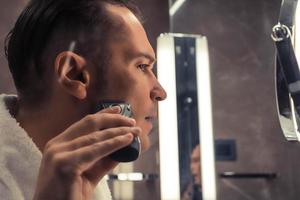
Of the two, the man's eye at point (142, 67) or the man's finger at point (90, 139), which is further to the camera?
the man's eye at point (142, 67)

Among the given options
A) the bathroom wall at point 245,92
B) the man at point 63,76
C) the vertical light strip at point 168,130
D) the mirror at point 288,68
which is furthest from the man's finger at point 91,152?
the bathroom wall at point 245,92

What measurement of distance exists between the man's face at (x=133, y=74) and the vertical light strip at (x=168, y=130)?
1.04ft

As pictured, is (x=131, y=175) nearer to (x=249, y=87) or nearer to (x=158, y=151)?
(x=158, y=151)

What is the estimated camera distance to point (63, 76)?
64 cm

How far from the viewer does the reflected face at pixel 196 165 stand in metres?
1.05

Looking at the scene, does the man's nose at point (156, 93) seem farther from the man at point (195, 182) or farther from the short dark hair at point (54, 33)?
the man at point (195, 182)

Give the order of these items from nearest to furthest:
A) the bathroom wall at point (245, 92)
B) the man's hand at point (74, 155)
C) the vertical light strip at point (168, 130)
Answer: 1. the man's hand at point (74, 155)
2. the vertical light strip at point (168, 130)
3. the bathroom wall at point (245, 92)

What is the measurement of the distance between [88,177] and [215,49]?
83 centimetres

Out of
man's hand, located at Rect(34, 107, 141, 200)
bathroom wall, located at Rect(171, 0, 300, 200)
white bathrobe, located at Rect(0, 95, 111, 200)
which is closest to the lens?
man's hand, located at Rect(34, 107, 141, 200)

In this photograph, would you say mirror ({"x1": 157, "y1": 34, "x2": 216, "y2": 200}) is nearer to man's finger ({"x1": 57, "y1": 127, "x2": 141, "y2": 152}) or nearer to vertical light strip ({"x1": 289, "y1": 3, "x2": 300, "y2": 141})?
vertical light strip ({"x1": 289, "y1": 3, "x2": 300, "y2": 141})

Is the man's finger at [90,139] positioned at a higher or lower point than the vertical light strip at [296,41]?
lower

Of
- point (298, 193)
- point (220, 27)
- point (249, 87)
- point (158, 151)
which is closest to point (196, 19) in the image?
point (220, 27)

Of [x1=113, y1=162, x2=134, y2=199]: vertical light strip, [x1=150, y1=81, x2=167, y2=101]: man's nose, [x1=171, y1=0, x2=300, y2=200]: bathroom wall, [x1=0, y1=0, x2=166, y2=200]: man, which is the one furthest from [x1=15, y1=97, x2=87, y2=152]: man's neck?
[x1=171, y1=0, x2=300, y2=200]: bathroom wall

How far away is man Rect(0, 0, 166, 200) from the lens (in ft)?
2.09
